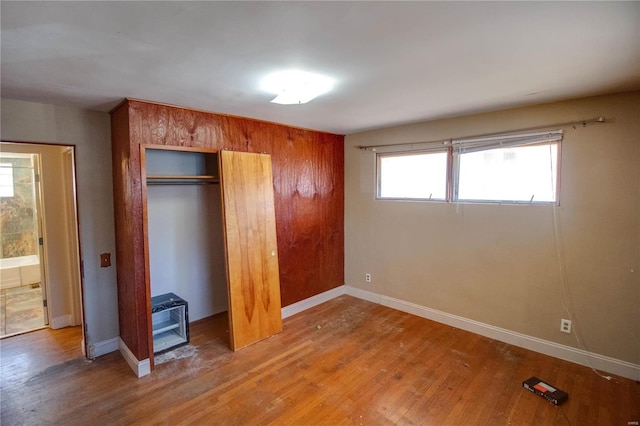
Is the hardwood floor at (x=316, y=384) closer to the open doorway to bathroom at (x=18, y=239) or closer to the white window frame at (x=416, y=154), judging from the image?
the white window frame at (x=416, y=154)

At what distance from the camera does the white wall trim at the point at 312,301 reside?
3.88 metres

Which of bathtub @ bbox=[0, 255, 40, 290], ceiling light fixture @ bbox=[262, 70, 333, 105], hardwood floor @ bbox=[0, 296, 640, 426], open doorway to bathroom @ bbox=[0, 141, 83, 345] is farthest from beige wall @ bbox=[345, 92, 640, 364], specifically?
bathtub @ bbox=[0, 255, 40, 290]

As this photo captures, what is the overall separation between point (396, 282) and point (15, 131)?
417 cm

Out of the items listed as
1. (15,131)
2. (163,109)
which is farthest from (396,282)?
(15,131)

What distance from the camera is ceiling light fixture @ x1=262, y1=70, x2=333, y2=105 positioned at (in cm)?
208

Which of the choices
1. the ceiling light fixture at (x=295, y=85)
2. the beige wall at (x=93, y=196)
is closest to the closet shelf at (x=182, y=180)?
the beige wall at (x=93, y=196)

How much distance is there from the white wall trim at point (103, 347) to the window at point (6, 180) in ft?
11.7

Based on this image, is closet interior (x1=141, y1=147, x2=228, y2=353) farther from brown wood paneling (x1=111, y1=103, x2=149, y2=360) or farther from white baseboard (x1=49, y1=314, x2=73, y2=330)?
white baseboard (x1=49, y1=314, x2=73, y2=330)

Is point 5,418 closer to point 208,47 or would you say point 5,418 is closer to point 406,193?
point 208,47

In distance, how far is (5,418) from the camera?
216cm

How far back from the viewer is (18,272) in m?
5.05

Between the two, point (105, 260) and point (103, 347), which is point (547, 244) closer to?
point (105, 260)

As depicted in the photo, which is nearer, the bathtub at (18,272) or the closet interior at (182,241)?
the closet interior at (182,241)

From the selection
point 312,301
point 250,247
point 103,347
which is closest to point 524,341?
point 312,301
